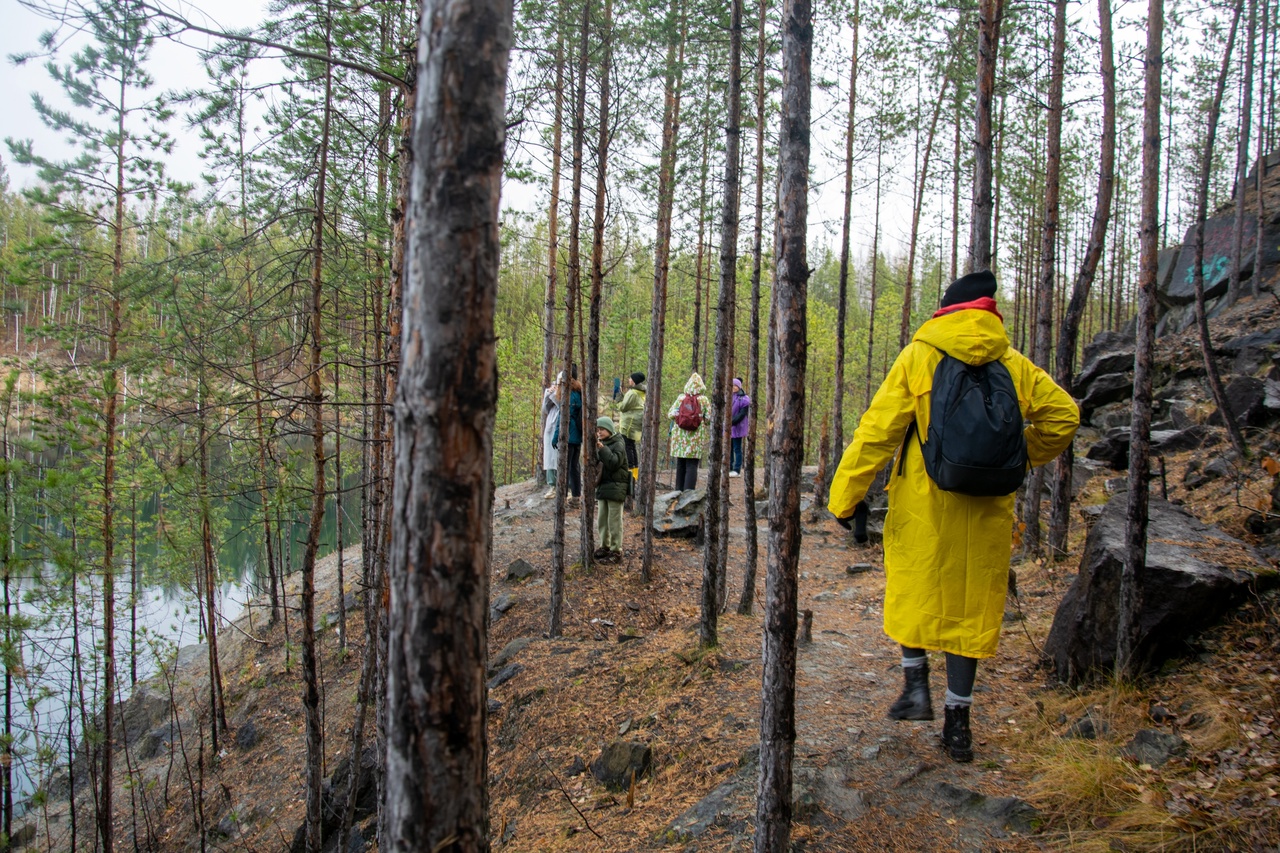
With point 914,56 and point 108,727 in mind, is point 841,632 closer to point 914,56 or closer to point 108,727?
point 108,727

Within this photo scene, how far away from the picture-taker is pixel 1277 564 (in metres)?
4.11

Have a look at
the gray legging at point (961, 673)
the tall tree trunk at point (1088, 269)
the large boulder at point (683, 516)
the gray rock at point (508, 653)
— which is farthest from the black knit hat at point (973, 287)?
the large boulder at point (683, 516)

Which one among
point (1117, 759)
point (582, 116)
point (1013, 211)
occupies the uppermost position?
point (1013, 211)

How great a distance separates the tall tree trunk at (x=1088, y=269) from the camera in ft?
21.7

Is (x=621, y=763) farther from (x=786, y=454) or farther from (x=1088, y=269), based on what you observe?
(x=1088, y=269)

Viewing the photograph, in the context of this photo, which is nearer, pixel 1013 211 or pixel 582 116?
pixel 582 116

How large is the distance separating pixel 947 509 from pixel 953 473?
26 cm

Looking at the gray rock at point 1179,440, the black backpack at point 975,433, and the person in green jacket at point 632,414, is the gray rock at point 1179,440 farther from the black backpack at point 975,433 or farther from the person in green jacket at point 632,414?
the black backpack at point 975,433

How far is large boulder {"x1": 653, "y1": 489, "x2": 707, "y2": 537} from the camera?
36.1ft

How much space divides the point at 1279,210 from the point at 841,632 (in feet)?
54.8

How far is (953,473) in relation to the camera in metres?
3.08

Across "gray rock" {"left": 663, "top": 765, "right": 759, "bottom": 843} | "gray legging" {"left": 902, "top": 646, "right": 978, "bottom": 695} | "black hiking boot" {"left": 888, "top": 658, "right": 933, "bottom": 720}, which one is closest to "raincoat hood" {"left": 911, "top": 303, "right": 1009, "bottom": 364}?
"gray legging" {"left": 902, "top": 646, "right": 978, "bottom": 695}

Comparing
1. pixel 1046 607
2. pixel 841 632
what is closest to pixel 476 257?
pixel 841 632

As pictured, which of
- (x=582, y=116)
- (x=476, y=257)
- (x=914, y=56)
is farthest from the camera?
(x=914, y=56)
